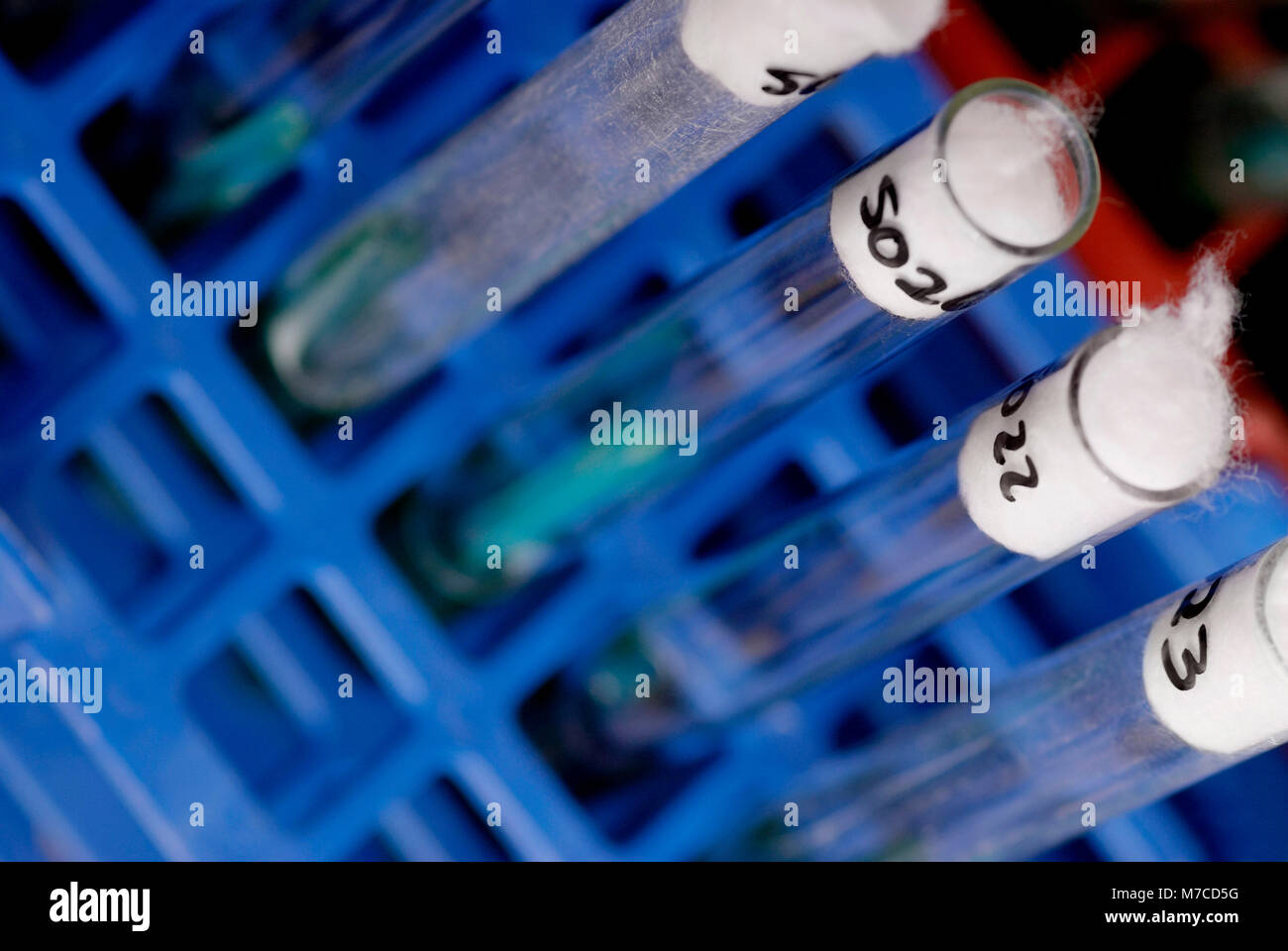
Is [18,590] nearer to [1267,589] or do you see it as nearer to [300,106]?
[300,106]

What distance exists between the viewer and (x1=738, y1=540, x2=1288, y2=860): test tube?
32 centimetres

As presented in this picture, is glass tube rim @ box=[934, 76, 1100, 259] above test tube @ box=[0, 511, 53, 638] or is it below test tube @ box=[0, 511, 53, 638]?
below

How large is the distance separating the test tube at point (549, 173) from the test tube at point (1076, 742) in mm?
177

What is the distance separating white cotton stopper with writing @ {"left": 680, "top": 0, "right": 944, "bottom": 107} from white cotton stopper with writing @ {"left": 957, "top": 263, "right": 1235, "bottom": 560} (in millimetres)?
91

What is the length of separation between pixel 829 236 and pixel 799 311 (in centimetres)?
3

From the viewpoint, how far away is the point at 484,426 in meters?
0.42

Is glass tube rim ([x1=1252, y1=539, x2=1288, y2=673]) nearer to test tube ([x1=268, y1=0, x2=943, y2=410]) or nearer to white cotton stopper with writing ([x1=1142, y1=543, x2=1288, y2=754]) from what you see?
white cotton stopper with writing ([x1=1142, y1=543, x2=1288, y2=754])

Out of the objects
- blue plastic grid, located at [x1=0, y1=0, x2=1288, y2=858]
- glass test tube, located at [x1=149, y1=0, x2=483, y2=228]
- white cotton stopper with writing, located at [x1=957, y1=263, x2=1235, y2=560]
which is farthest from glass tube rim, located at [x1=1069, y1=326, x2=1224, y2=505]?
glass test tube, located at [x1=149, y1=0, x2=483, y2=228]

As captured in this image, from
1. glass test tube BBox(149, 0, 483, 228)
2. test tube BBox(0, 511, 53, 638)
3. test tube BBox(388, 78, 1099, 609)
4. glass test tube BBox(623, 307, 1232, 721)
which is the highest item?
glass test tube BBox(149, 0, 483, 228)

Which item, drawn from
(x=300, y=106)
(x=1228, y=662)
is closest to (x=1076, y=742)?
(x=1228, y=662)

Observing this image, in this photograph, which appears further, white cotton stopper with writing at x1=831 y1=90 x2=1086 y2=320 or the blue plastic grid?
the blue plastic grid

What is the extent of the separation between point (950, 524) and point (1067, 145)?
0.40 ft

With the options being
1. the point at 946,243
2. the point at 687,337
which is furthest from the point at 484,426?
the point at 946,243
